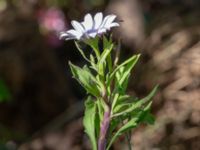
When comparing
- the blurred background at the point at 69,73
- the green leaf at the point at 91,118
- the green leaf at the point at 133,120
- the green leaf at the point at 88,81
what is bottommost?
the green leaf at the point at 133,120

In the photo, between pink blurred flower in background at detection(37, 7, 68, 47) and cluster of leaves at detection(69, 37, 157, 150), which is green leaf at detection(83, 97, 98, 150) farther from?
pink blurred flower in background at detection(37, 7, 68, 47)

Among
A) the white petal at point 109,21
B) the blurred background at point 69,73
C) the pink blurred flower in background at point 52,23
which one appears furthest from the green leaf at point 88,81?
the pink blurred flower in background at point 52,23

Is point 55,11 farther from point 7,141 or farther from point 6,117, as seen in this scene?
point 7,141

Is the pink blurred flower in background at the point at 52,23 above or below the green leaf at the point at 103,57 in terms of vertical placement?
above

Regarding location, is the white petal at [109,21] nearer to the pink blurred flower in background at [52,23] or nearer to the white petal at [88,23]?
the white petal at [88,23]

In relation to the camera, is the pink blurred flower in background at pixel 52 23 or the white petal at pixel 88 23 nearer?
the white petal at pixel 88 23

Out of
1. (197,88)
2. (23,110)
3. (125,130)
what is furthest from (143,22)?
(125,130)

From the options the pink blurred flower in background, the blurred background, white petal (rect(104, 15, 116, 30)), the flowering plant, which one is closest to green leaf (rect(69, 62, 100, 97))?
the flowering plant

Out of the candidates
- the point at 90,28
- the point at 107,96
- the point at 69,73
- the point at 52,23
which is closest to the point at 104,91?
the point at 107,96
